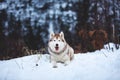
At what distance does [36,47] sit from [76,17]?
1634 mm

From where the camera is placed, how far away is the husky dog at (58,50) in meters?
6.54

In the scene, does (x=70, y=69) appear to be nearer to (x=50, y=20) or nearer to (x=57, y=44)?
(x=57, y=44)

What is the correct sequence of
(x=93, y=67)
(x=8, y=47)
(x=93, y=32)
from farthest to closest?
1. (x=8, y=47)
2. (x=93, y=32)
3. (x=93, y=67)

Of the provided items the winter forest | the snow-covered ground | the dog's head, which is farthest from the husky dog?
the winter forest

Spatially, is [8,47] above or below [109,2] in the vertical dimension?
below

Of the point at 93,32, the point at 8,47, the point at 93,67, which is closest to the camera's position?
the point at 93,67

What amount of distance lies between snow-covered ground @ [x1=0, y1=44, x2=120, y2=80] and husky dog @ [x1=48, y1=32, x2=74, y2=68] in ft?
0.33

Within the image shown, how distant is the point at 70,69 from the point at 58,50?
0.43 metres

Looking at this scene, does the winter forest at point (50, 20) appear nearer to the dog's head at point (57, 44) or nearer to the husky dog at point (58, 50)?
the husky dog at point (58, 50)

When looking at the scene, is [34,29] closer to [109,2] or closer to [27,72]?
[109,2]

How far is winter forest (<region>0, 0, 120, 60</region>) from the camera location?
11.0 meters

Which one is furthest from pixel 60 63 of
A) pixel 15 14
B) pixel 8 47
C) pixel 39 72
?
pixel 15 14

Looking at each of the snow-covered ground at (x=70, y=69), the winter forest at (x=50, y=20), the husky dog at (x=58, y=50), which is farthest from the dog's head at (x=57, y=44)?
the winter forest at (x=50, y=20)

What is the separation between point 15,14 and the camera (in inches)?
445
